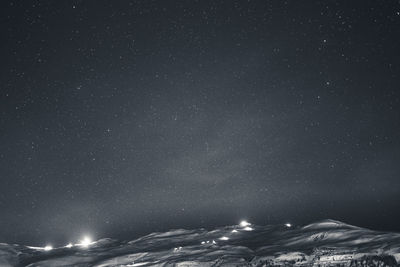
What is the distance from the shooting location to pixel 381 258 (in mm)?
194875

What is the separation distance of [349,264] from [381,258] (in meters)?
17.6

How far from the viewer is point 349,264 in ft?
653
